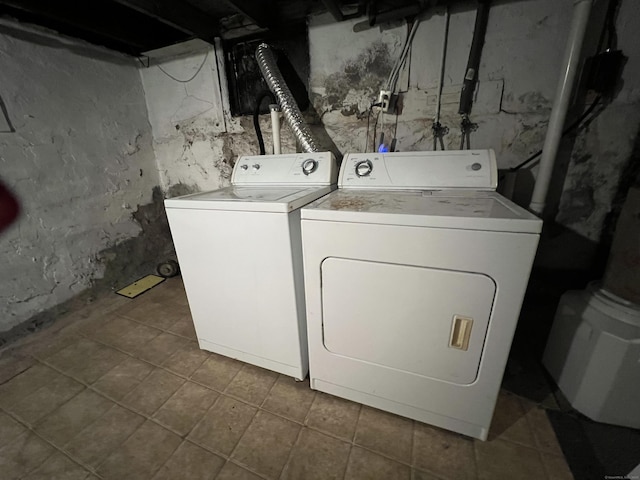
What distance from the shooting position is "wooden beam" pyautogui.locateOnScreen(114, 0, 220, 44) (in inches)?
52.4

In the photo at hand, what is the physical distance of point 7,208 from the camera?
5.07 ft

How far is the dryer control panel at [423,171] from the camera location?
1.17 metres

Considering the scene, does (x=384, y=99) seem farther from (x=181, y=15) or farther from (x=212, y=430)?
(x=212, y=430)

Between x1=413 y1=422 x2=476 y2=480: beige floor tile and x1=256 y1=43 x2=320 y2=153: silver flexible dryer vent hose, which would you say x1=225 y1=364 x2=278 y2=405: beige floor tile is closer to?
x1=413 y1=422 x2=476 y2=480: beige floor tile

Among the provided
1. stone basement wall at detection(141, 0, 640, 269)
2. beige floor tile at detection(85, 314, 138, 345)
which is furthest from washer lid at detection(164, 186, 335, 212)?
beige floor tile at detection(85, 314, 138, 345)

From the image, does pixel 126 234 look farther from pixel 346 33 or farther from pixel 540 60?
pixel 540 60

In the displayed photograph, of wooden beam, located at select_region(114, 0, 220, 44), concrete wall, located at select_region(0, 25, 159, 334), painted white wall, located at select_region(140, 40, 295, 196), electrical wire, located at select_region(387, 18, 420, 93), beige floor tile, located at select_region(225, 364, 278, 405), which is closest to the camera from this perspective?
beige floor tile, located at select_region(225, 364, 278, 405)

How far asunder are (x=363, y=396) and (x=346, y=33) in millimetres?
2029

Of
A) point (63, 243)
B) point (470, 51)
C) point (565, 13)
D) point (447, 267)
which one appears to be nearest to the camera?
point (447, 267)

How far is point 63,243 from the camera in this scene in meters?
1.80

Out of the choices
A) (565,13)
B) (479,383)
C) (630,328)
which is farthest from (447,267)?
(565,13)

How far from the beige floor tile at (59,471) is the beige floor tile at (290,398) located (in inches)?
26.9

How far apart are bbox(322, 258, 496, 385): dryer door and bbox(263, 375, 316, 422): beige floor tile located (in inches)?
14.0

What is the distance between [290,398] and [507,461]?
0.87m
